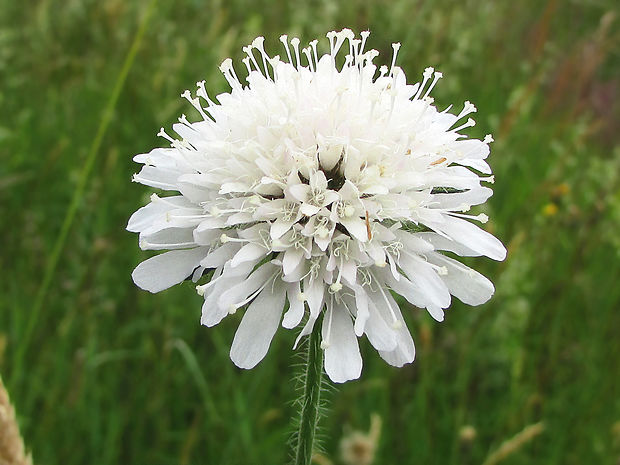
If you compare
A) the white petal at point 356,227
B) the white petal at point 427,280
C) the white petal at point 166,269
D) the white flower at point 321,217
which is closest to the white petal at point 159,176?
the white flower at point 321,217

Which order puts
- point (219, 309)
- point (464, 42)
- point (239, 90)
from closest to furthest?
point (219, 309) → point (239, 90) → point (464, 42)

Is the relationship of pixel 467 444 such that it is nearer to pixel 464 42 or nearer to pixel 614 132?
pixel 464 42

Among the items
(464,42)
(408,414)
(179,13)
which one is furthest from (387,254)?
(179,13)

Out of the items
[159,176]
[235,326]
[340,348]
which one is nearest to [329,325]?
[340,348]

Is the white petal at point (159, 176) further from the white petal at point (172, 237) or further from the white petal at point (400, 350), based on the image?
the white petal at point (400, 350)

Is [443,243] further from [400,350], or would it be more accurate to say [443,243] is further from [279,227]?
[279,227]

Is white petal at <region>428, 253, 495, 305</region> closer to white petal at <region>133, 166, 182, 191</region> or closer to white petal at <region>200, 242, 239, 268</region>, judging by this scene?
white petal at <region>200, 242, 239, 268</region>
